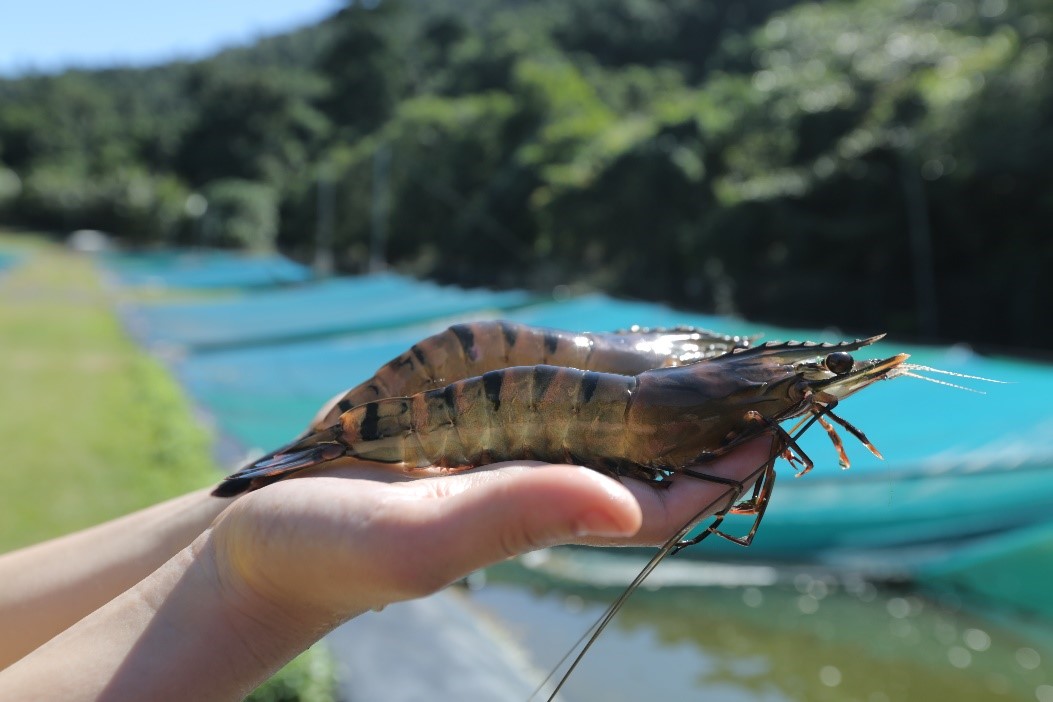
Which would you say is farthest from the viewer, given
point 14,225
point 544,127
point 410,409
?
point 14,225

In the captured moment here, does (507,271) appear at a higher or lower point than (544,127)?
lower

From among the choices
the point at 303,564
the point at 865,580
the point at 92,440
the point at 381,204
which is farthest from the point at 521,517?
the point at 381,204

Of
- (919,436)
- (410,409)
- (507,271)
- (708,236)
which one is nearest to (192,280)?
(507,271)

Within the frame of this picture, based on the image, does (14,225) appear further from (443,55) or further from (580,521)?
(580,521)

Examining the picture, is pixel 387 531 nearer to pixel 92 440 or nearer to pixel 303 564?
pixel 303 564

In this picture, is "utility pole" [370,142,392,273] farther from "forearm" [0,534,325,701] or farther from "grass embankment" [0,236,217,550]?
"forearm" [0,534,325,701]

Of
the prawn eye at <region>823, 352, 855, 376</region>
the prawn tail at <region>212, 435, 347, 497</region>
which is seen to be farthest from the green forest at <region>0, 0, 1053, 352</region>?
the prawn tail at <region>212, 435, 347, 497</region>
